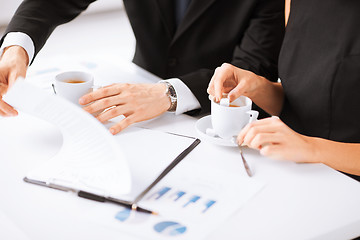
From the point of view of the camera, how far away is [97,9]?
4.77 m

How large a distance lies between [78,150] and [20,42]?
575mm

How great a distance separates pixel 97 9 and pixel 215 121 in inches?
159

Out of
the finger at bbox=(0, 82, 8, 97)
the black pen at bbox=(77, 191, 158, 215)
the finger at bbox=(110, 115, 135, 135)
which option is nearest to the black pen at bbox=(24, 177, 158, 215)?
the black pen at bbox=(77, 191, 158, 215)

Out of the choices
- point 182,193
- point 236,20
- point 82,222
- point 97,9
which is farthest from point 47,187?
point 97,9

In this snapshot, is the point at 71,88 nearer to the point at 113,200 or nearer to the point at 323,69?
the point at 113,200

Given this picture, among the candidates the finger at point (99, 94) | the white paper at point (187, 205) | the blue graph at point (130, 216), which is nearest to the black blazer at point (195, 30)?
the finger at point (99, 94)

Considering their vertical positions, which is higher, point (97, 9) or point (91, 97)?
point (91, 97)

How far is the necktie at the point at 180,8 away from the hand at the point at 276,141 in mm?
819

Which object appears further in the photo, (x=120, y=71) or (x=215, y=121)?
(x=120, y=71)

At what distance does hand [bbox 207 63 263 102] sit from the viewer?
1.08m

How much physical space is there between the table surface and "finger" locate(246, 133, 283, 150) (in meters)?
0.04

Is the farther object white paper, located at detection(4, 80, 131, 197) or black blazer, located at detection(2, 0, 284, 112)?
black blazer, located at detection(2, 0, 284, 112)

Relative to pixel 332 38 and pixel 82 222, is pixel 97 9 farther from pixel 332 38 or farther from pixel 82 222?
pixel 82 222

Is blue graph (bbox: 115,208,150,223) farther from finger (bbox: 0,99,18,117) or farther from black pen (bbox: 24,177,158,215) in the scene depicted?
finger (bbox: 0,99,18,117)
